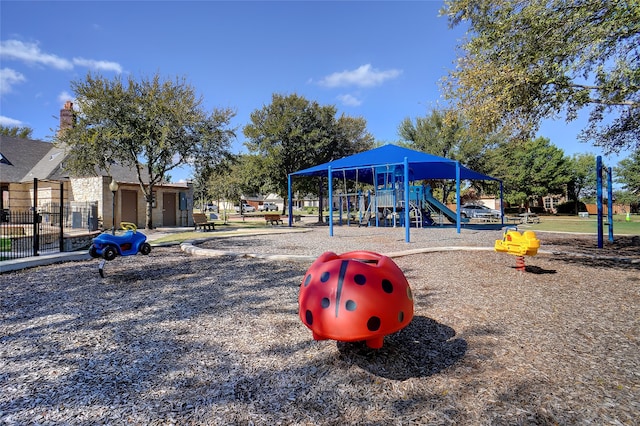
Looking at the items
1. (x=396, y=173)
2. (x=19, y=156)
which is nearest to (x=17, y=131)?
(x=19, y=156)

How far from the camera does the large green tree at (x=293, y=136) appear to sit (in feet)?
96.8

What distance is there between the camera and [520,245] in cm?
695

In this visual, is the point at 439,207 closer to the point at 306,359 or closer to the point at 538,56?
the point at 538,56

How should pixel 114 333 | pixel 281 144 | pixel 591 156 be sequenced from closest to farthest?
pixel 114 333 < pixel 281 144 < pixel 591 156

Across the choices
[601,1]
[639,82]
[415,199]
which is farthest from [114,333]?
[415,199]

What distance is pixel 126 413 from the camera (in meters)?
2.69

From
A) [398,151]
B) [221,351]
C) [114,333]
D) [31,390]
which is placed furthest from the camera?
[398,151]

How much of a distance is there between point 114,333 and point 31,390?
4.38ft

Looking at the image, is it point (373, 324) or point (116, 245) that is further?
point (116, 245)

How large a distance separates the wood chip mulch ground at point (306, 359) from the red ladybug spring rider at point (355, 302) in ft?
1.84

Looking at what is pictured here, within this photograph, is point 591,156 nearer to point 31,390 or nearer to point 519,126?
point 519,126

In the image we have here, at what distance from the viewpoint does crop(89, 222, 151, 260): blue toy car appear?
7.28m

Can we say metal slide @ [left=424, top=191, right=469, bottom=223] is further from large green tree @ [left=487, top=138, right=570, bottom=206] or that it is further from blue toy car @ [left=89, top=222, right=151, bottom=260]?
large green tree @ [left=487, top=138, right=570, bottom=206]

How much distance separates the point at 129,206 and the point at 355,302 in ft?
84.2
